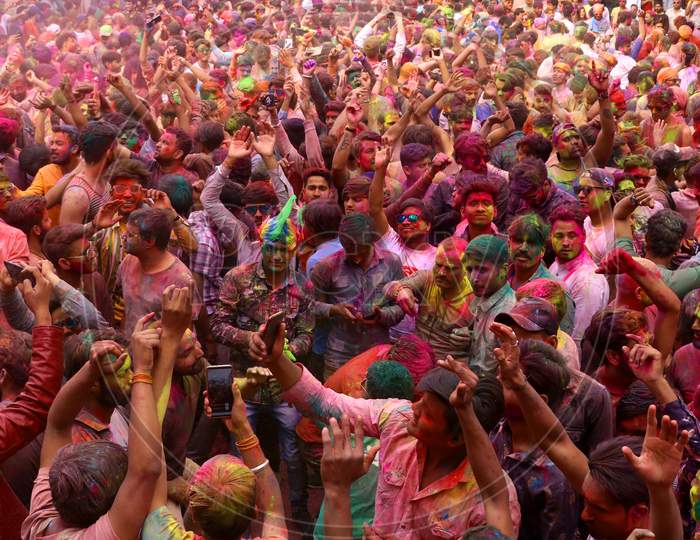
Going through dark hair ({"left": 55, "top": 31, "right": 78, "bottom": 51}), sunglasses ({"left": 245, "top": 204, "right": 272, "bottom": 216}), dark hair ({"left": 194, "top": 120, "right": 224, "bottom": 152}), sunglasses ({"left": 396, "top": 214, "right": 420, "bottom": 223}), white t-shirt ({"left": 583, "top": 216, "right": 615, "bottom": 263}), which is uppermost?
sunglasses ({"left": 396, "top": 214, "right": 420, "bottom": 223})

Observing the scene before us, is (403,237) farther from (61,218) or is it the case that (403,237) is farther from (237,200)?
(61,218)

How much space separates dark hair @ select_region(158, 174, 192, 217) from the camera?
18.7 feet

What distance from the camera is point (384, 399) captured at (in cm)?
342

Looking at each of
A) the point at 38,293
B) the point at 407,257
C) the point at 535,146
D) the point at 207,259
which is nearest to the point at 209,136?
the point at 535,146

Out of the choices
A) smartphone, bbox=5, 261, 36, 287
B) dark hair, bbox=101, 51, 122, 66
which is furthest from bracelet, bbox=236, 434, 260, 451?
dark hair, bbox=101, 51, 122, 66

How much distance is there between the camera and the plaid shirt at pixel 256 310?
4.05 m

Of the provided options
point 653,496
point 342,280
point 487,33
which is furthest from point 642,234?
point 487,33

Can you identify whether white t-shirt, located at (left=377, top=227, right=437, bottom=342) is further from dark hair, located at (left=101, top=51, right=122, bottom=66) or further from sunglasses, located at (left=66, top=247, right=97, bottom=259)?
dark hair, located at (left=101, top=51, right=122, bottom=66)

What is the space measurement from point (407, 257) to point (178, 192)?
5.23ft

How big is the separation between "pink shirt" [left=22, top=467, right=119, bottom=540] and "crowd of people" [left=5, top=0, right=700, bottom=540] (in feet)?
0.05

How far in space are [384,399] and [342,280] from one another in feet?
3.04

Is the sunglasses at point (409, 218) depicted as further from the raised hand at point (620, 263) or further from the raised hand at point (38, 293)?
the raised hand at point (38, 293)

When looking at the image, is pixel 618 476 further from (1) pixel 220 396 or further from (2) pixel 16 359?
(2) pixel 16 359

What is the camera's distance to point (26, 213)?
5.40 meters
